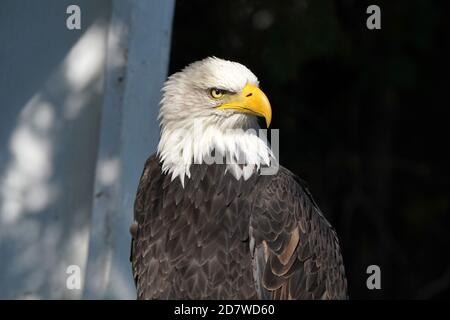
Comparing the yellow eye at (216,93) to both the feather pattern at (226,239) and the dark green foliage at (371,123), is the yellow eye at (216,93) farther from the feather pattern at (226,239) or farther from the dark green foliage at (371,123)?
the dark green foliage at (371,123)

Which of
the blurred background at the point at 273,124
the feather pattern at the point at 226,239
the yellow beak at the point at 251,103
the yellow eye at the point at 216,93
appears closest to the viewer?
the feather pattern at the point at 226,239

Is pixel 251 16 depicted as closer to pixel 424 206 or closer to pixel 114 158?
pixel 114 158

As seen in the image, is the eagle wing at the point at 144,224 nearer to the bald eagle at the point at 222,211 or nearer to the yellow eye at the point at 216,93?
the bald eagle at the point at 222,211

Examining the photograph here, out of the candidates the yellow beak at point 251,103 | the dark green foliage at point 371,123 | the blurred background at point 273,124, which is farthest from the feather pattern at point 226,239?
the dark green foliage at point 371,123

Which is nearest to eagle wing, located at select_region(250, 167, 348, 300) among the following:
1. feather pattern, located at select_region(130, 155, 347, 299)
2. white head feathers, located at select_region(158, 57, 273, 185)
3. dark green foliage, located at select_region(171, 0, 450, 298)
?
feather pattern, located at select_region(130, 155, 347, 299)

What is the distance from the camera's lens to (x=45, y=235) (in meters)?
4.00

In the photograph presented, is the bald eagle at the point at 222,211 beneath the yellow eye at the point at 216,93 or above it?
beneath

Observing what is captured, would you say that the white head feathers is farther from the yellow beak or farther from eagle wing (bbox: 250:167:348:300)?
eagle wing (bbox: 250:167:348:300)

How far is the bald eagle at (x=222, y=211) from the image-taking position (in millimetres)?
2967

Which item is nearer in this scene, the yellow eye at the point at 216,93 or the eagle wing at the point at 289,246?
the eagle wing at the point at 289,246

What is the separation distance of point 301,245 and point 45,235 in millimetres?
1517

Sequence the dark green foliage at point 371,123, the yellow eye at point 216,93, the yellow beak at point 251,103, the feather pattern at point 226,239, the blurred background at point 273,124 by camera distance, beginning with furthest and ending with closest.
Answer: the dark green foliage at point 371,123
the blurred background at point 273,124
the yellow eye at point 216,93
the yellow beak at point 251,103
the feather pattern at point 226,239

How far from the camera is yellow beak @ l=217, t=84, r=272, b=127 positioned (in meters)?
3.06
